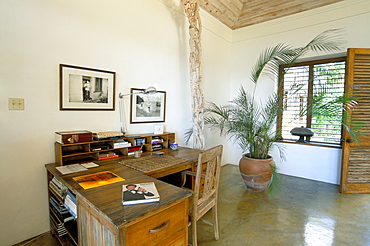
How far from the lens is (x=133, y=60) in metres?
2.58

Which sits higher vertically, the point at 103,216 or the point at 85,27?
the point at 85,27

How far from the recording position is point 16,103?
5.65 feet

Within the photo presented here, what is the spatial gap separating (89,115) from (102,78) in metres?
0.46

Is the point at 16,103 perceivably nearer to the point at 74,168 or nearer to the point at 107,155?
the point at 74,168

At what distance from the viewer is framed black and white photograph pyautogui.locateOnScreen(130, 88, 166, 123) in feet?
8.61

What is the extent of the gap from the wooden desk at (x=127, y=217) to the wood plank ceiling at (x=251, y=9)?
11.3 feet

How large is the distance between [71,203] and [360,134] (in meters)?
3.82

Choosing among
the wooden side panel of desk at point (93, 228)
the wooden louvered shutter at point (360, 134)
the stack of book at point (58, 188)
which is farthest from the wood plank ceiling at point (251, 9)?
the wooden side panel of desk at point (93, 228)

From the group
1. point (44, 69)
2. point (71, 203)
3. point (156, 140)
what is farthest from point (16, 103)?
point (156, 140)

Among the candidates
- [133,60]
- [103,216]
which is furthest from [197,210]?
[133,60]

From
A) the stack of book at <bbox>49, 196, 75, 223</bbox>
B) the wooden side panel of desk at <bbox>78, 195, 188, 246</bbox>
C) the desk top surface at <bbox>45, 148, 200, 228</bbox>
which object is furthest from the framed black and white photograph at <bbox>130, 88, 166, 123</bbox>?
the wooden side panel of desk at <bbox>78, 195, 188, 246</bbox>

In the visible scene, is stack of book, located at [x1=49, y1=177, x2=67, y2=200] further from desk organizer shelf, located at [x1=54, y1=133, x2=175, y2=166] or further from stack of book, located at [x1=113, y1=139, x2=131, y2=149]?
stack of book, located at [x1=113, y1=139, x2=131, y2=149]

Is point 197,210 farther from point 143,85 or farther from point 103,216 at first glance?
point 143,85

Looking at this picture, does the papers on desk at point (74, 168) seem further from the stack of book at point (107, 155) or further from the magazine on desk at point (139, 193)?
the magazine on desk at point (139, 193)
